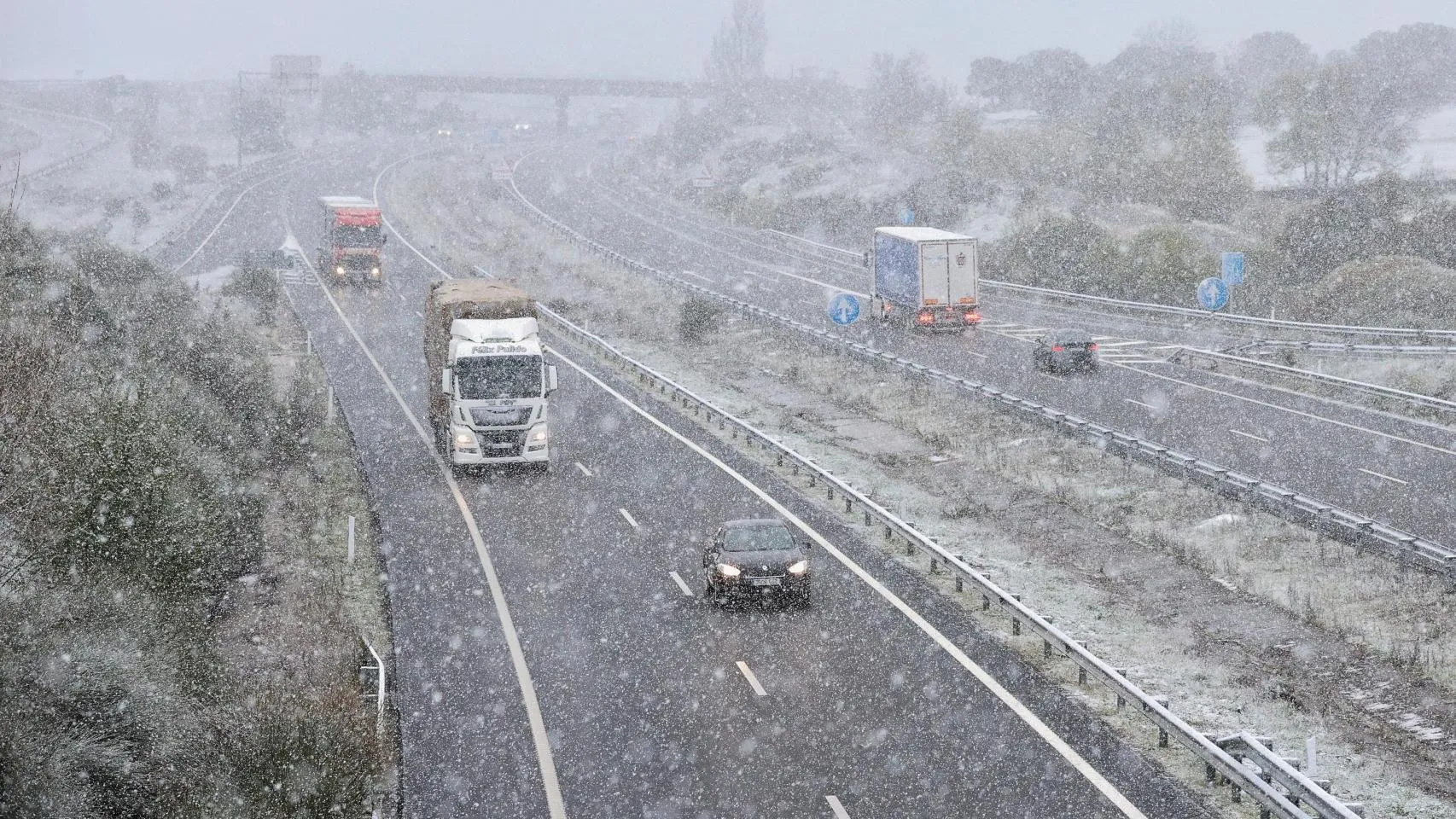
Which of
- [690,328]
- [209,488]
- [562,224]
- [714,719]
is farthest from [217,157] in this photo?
[714,719]

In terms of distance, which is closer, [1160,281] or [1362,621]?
[1362,621]

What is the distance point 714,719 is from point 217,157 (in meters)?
159

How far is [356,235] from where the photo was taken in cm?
6469

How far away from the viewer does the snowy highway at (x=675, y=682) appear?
16047 mm

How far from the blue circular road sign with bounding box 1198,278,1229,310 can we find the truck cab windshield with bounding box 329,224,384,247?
3751 cm

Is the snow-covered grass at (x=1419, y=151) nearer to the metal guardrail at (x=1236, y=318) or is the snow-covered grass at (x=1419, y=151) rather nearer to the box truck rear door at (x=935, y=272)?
the metal guardrail at (x=1236, y=318)

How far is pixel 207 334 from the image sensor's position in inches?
1710

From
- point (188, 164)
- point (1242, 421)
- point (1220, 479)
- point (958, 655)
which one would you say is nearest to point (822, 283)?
point (1242, 421)

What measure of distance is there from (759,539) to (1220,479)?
1122 centimetres

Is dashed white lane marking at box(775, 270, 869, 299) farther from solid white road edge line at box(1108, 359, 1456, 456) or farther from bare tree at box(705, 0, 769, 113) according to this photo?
bare tree at box(705, 0, 769, 113)

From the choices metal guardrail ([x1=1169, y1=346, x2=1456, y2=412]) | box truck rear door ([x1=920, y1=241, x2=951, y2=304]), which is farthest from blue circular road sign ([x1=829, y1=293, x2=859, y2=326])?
metal guardrail ([x1=1169, y1=346, x2=1456, y2=412])

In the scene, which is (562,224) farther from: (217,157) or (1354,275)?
(217,157)

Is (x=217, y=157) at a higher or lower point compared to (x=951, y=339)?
higher

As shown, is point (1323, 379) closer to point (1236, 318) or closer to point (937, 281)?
point (1236, 318)
